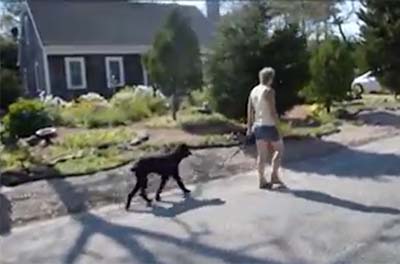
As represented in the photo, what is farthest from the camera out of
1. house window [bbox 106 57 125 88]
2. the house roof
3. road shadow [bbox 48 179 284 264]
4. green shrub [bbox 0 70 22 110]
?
house window [bbox 106 57 125 88]

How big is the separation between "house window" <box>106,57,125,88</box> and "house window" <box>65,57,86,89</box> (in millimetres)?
1279

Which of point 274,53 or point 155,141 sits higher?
point 274,53

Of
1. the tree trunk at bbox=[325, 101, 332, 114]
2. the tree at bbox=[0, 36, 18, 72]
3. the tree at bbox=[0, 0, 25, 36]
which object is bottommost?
the tree trunk at bbox=[325, 101, 332, 114]

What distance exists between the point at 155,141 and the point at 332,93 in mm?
7262

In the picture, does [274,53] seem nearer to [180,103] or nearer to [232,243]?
[180,103]

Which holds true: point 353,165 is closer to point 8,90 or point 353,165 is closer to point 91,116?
point 91,116

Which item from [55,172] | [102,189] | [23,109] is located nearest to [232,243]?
[102,189]

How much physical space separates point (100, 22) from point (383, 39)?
1780 centimetres

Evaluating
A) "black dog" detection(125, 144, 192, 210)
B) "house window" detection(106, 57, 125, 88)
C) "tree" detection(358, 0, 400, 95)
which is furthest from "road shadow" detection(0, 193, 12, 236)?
"house window" detection(106, 57, 125, 88)

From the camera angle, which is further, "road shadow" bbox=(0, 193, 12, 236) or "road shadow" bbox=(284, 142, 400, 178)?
"road shadow" bbox=(284, 142, 400, 178)

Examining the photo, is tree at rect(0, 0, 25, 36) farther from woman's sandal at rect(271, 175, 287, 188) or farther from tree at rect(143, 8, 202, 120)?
woman's sandal at rect(271, 175, 287, 188)

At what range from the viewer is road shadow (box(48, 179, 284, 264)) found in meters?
5.76

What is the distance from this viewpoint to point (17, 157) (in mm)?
12375

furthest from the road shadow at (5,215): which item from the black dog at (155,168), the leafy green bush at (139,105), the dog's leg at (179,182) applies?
the leafy green bush at (139,105)
